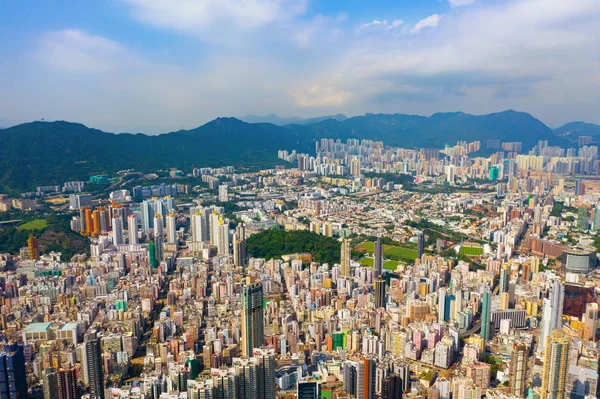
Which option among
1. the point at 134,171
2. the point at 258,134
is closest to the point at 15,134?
the point at 134,171

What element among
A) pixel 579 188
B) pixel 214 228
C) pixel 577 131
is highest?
pixel 577 131

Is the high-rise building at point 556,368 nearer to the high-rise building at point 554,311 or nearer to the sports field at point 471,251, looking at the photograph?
the high-rise building at point 554,311

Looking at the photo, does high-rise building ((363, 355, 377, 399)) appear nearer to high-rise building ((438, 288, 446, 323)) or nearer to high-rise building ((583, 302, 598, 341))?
high-rise building ((438, 288, 446, 323))

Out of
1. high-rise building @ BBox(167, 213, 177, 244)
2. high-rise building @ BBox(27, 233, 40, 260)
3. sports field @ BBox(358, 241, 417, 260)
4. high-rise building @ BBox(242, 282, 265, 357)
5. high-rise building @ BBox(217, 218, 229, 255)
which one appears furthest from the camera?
high-rise building @ BBox(167, 213, 177, 244)

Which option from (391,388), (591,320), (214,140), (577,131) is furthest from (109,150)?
(577,131)

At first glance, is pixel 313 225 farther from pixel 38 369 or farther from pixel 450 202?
pixel 38 369

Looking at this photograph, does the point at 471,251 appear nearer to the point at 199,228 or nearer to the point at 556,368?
the point at 556,368

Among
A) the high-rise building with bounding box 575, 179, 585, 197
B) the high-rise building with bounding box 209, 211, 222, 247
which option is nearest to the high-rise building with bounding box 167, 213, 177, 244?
the high-rise building with bounding box 209, 211, 222, 247
